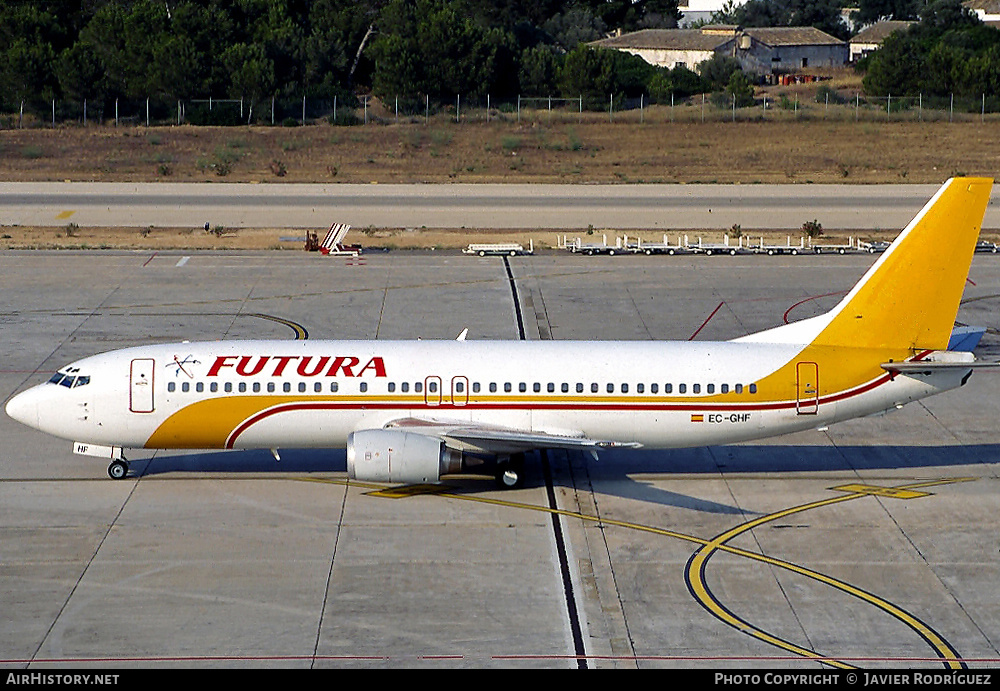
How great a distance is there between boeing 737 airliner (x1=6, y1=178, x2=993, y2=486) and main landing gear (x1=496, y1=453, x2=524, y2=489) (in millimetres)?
58

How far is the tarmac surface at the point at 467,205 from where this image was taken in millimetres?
79688

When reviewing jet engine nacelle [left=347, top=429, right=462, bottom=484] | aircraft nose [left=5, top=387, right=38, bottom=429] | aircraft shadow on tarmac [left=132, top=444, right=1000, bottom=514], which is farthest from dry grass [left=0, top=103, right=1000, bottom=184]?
jet engine nacelle [left=347, top=429, right=462, bottom=484]

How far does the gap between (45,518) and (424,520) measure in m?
9.17

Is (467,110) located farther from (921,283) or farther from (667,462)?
(921,283)

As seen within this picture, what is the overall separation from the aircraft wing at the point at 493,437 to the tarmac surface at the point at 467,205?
4619cm

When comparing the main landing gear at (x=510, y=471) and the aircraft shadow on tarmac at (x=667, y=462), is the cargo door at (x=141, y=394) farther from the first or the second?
the main landing gear at (x=510, y=471)

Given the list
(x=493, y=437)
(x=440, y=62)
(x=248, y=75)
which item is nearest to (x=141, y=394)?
(x=493, y=437)

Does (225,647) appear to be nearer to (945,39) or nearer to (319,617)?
(319,617)

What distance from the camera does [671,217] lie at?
81750mm

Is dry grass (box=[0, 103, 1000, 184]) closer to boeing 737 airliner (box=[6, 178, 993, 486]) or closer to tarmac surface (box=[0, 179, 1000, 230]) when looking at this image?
tarmac surface (box=[0, 179, 1000, 230])

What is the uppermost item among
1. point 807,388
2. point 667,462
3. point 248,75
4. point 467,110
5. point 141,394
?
point 248,75

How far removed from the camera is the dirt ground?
103062 mm

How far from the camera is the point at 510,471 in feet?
109

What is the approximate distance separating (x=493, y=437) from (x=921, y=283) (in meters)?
11.5
